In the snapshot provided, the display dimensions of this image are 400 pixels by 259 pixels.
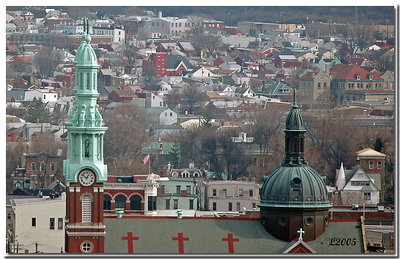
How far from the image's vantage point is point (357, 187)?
13012 cm

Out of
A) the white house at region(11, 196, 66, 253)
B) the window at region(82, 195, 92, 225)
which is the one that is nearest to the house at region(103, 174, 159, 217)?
the white house at region(11, 196, 66, 253)

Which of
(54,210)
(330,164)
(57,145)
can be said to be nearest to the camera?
(54,210)

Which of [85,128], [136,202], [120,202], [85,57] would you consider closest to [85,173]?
[85,128]

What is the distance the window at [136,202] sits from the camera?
11462cm

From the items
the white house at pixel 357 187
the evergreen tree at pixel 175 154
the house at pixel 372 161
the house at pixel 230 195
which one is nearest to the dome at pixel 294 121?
the white house at pixel 357 187

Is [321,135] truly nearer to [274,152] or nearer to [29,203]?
[274,152]

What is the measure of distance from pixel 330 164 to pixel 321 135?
17629mm

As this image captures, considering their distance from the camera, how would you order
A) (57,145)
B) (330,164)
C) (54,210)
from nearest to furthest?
(54,210), (330,164), (57,145)

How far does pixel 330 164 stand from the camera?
148625 millimetres

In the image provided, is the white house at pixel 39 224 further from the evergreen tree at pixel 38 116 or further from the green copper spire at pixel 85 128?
the evergreen tree at pixel 38 116

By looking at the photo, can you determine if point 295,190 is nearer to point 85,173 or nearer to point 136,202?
point 85,173

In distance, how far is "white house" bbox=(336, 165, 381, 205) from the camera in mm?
124625

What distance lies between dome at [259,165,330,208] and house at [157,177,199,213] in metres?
41.2

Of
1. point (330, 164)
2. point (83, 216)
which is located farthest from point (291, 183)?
point (330, 164)
